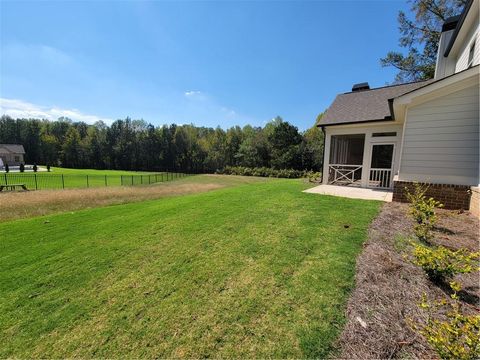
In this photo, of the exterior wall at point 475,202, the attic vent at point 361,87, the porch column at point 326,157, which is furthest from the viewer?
the attic vent at point 361,87

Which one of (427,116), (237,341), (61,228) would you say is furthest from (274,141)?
(237,341)

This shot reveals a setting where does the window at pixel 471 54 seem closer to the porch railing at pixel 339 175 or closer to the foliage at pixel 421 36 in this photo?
the porch railing at pixel 339 175

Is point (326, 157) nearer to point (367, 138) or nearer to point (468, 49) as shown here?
point (367, 138)

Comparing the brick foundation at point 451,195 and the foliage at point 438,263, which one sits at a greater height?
the brick foundation at point 451,195

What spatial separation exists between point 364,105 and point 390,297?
10689 millimetres

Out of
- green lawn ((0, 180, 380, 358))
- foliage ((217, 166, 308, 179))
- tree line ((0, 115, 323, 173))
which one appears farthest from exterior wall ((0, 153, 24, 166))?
green lawn ((0, 180, 380, 358))

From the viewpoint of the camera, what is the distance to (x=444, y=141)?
5996 mm

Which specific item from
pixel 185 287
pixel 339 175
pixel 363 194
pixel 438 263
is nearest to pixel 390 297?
pixel 438 263

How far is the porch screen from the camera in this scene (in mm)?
11039

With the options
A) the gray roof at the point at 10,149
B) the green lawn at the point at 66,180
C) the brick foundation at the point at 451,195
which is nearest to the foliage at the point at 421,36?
the brick foundation at the point at 451,195

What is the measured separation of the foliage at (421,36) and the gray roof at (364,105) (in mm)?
8676

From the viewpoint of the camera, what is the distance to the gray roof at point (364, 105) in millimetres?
9648

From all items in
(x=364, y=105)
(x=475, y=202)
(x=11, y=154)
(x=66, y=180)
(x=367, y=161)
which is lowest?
(x=66, y=180)

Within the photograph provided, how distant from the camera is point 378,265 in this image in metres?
3.04
